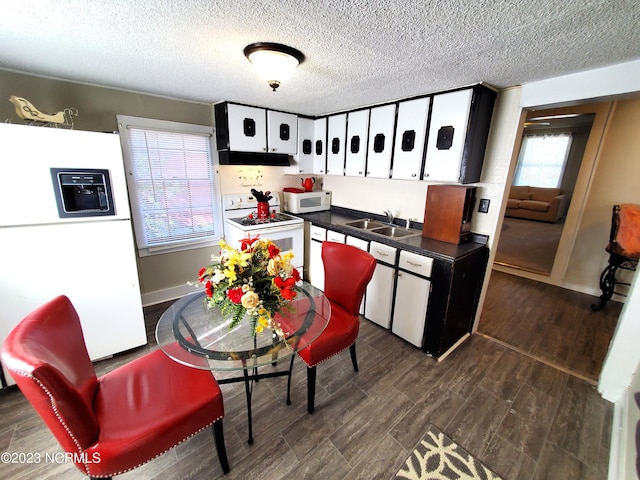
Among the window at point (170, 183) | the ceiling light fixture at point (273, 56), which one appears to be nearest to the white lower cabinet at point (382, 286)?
the ceiling light fixture at point (273, 56)

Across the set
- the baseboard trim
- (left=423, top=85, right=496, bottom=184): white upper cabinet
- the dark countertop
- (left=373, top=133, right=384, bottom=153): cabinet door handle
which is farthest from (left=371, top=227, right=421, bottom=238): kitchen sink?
the baseboard trim

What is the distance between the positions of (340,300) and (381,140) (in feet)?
5.50

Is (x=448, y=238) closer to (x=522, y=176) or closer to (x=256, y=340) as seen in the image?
(x=256, y=340)

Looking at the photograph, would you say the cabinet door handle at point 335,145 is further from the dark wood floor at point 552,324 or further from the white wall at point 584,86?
the dark wood floor at point 552,324

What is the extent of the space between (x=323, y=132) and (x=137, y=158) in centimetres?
209

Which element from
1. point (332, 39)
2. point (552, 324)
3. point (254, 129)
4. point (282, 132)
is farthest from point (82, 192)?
point (552, 324)

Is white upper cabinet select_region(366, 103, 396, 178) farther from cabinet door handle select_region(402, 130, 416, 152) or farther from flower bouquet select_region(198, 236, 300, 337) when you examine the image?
flower bouquet select_region(198, 236, 300, 337)

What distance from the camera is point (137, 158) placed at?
263 centimetres

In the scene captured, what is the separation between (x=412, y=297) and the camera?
2264 mm

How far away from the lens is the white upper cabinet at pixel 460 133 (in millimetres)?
2037

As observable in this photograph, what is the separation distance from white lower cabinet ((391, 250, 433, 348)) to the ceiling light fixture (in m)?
1.64

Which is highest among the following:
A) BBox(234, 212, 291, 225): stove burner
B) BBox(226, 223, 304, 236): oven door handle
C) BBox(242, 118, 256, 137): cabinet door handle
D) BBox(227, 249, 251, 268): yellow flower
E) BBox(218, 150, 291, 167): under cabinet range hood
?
BBox(242, 118, 256, 137): cabinet door handle

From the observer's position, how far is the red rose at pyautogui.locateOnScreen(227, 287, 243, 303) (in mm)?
1283

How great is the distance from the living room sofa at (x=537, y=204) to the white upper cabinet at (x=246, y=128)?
6637 millimetres
